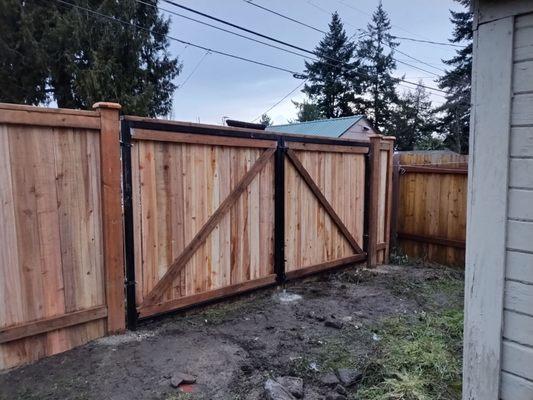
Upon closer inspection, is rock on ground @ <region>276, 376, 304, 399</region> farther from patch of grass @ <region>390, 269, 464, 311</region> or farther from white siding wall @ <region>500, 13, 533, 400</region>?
patch of grass @ <region>390, 269, 464, 311</region>

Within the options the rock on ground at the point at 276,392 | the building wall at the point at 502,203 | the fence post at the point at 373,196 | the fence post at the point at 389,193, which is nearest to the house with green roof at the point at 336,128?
the fence post at the point at 389,193

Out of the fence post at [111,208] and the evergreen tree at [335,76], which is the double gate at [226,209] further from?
the evergreen tree at [335,76]

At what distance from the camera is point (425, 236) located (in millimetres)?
5469

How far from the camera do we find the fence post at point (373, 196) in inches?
197

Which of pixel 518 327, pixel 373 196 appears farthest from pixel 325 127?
pixel 518 327

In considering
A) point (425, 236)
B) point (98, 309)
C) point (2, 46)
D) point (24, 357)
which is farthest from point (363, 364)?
point (2, 46)


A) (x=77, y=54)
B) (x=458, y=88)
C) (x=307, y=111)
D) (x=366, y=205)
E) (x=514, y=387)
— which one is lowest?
(x=514, y=387)

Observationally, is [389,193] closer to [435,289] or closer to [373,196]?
[373,196]

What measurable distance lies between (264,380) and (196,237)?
53.8 inches

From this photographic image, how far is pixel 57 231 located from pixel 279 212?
6.93ft

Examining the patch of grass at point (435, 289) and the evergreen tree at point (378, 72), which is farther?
the evergreen tree at point (378, 72)

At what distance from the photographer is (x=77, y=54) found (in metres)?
11.5

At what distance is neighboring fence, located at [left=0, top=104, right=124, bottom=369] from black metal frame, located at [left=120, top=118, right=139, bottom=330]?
60 millimetres

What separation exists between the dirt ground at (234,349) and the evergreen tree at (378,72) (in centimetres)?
2430
